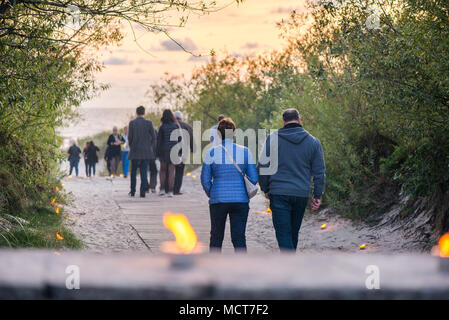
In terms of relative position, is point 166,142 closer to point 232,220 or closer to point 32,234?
point 32,234

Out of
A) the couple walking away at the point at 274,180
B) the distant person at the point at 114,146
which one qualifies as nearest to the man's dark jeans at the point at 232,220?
the couple walking away at the point at 274,180

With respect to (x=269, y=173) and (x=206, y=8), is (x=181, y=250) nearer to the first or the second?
(x=269, y=173)

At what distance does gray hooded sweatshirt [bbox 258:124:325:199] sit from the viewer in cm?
614

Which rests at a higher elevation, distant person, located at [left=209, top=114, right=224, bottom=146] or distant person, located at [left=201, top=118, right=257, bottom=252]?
distant person, located at [left=209, top=114, right=224, bottom=146]

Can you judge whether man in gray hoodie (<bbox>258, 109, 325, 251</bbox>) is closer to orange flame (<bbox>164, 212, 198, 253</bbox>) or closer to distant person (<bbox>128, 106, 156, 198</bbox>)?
orange flame (<bbox>164, 212, 198, 253</bbox>)

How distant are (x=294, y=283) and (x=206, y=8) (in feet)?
19.7

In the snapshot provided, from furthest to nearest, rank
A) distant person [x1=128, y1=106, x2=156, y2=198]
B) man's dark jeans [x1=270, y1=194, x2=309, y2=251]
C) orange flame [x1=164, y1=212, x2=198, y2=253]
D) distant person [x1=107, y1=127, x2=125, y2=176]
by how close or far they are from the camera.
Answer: distant person [x1=107, y1=127, x2=125, y2=176] < distant person [x1=128, y1=106, x2=156, y2=198] < man's dark jeans [x1=270, y1=194, x2=309, y2=251] < orange flame [x1=164, y1=212, x2=198, y2=253]

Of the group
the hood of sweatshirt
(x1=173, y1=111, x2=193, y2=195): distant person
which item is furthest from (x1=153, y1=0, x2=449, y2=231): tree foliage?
(x1=173, y1=111, x2=193, y2=195): distant person

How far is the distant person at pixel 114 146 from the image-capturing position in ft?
71.7

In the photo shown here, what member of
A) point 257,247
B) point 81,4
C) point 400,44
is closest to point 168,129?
point 257,247

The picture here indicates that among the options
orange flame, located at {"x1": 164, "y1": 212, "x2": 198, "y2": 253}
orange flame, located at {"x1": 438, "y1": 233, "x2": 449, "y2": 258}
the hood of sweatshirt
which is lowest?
orange flame, located at {"x1": 438, "y1": 233, "x2": 449, "y2": 258}

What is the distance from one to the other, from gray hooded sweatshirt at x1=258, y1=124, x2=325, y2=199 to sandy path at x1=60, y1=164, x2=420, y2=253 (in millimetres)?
2493

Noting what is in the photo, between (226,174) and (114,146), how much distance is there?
653 inches

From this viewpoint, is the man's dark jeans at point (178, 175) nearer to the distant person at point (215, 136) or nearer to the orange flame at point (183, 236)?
the distant person at point (215, 136)
